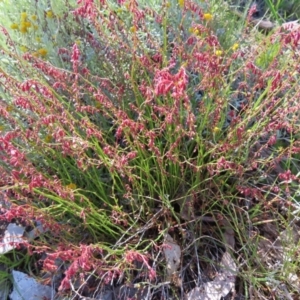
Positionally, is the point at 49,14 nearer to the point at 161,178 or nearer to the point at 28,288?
the point at 161,178

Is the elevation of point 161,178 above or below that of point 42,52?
below

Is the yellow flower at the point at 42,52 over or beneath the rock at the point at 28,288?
over

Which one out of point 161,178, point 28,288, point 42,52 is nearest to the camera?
point 161,178

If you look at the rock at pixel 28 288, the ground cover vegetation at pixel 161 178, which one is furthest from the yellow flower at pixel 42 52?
the rock at pixel 28 288

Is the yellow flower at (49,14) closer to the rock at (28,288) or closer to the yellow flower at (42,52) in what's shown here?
the yellow flower at (42,52)

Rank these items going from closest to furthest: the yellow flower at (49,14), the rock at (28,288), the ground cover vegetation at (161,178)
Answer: the ground cover vegetation at (161,178)
the rock at (28,288)
the yellow flower at (49,14)

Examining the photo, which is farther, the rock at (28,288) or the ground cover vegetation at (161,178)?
the rock at (28,288)

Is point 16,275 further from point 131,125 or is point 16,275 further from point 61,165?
point 131,125

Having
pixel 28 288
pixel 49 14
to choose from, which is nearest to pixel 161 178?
pixel 28 288

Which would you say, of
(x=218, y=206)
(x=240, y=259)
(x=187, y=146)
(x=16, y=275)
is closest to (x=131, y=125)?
(x=187, y=146)

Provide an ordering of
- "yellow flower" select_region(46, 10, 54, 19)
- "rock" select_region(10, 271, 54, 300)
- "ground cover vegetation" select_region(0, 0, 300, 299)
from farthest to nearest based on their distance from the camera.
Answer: "yellow flower" select_region(46, 10, 54, 19) → "rock" select_region(10, 271, 54, 300) → "ground cover vegetation" select_region(0, 0, 300, 299)

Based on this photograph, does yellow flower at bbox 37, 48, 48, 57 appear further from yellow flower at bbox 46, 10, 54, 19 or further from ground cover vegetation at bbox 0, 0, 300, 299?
yellow flower at bbox 46, 10, 54, 19

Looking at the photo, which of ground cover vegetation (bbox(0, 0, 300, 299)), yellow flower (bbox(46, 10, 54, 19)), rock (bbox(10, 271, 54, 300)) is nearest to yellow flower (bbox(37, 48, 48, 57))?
ground cover vegetation (bbox(0, 0, 300, 299))

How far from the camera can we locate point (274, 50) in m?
2.74
